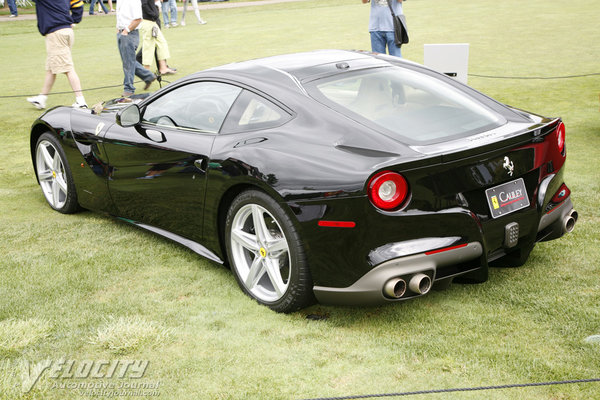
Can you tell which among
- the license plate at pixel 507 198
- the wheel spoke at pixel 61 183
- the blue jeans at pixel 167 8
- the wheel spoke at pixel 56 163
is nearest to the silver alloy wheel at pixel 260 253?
the license plate at pixel 507 198

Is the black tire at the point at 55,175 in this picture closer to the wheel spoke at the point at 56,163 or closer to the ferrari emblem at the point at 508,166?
the wheel spoke at the point at 56,163

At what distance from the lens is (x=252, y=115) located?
4.12m

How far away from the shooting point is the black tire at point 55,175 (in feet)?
18.6

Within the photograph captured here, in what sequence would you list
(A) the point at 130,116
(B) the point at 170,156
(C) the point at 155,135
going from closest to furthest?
(B) the point at 170,156 < (C) the point at 155,135 < (A) the point at 130,116

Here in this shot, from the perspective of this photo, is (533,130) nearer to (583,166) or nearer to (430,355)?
(430,355)

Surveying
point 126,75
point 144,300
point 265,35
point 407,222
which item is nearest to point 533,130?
point 407,222

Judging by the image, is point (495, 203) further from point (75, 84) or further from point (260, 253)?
point (75, 84)

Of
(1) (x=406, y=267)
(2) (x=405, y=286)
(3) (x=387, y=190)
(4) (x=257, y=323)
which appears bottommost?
(4) (x=257, y=323)

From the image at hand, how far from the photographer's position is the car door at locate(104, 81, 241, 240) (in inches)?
169

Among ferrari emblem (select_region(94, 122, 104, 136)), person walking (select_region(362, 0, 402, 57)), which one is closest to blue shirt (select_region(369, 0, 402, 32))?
person walking (select_region(362, 0, 402, 57))

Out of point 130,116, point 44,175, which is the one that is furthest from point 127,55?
point 130,116

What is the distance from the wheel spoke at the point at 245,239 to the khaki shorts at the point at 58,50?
23.0 ft

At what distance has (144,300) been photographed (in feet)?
13.4

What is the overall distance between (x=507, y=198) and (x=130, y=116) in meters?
2.57
